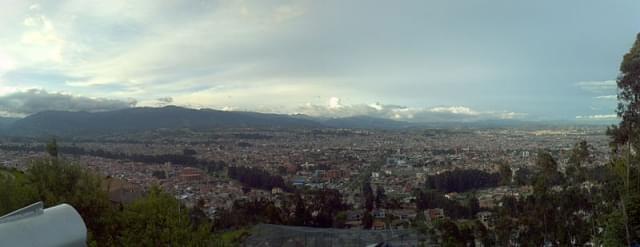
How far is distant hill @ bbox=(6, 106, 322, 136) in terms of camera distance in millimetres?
99000

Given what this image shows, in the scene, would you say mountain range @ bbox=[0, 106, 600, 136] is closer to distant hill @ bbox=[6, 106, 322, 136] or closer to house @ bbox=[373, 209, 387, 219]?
distant hill @ bbox=[6, 106, 322, 136]

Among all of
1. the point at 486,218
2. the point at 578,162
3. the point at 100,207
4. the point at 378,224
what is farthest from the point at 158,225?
the point at 486,218

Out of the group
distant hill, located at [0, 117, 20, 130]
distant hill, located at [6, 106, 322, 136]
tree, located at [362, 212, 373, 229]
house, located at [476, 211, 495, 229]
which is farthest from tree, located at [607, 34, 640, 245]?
distant hill, located at [0, 117, 20, 130]

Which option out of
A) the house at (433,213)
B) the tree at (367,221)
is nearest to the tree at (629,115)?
the house at (433,213)

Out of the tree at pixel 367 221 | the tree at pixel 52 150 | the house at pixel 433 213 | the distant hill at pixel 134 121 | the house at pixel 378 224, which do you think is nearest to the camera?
the tree at pixel 52 150

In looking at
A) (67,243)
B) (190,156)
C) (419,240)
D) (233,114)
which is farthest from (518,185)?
(233,114)

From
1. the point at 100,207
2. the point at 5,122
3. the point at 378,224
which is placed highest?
the point at 5,122

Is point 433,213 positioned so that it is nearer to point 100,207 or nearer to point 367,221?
point 367,221

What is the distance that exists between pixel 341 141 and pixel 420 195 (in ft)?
177

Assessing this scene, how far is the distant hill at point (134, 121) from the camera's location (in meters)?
99.0

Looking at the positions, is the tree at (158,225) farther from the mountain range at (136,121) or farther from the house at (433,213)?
the mountain range at (136,121)

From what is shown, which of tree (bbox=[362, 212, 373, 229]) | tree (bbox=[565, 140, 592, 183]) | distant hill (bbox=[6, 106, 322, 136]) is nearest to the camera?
tree (bbox=[565, 140, 592, 183])

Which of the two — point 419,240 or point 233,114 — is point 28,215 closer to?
point 419,240

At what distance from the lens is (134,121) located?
119000 mm
